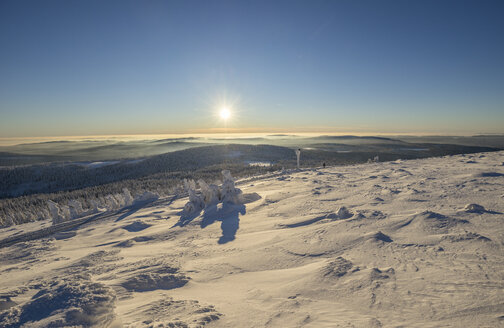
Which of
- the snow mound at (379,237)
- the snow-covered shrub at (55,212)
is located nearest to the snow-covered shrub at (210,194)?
the snow mound at (379,237)

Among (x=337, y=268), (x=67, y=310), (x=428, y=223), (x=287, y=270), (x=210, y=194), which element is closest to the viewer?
(x=67, y=310)

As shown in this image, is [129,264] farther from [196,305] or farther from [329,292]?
[329,292]

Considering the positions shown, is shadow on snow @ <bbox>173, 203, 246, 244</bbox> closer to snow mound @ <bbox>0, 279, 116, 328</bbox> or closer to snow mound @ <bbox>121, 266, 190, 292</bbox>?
snow mound @ <bbox>121, 266, 190, 292</bbox>

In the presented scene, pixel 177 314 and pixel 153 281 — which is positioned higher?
pixel 177 314

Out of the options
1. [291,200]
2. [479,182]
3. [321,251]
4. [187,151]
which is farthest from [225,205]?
[187,151]

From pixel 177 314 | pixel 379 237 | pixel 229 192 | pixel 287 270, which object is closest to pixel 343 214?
pixel 379 237

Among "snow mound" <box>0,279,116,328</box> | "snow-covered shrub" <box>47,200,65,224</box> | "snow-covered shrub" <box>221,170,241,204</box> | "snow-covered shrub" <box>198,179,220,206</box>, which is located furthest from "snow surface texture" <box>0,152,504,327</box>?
"snow-covered shrub" <box>47,200,65,224</box>

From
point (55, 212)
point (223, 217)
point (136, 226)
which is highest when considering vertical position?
point (223, 217)

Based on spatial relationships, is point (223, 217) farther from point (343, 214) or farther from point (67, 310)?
point (67, 310)
